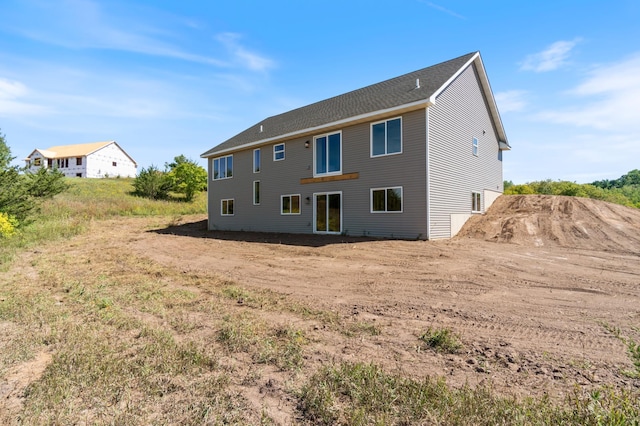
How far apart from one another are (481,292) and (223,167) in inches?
790

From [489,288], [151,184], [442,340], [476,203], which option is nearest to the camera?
[442,340]

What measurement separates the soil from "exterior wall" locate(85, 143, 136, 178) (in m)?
44.0

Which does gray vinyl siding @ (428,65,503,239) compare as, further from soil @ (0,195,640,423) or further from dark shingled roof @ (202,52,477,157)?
soil @ (0,195,640,423)

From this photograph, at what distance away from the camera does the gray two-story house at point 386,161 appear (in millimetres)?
12938

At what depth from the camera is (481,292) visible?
19.1 feet

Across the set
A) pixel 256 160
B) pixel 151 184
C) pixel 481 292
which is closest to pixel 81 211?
pixel 151 184

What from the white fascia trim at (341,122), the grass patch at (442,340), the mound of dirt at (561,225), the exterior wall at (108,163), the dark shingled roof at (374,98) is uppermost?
the exterior wall at (108,163)

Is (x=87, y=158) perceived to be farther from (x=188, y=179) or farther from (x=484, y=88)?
(x=484, y=88)

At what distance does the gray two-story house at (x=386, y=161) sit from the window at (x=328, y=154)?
0.05m

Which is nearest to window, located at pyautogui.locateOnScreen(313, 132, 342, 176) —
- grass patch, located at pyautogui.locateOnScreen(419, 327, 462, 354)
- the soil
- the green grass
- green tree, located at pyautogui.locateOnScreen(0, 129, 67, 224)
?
the soil

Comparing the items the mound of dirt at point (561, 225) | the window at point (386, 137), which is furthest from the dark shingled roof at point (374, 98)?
Result: the mound of dirt at point (561, 225)

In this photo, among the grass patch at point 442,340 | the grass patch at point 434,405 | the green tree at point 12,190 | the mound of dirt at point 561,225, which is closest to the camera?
the grass patch at point 434,405

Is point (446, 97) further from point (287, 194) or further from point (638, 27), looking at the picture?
point (287, 194)

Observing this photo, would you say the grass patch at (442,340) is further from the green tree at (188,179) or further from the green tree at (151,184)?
the green tree at (151,184)
